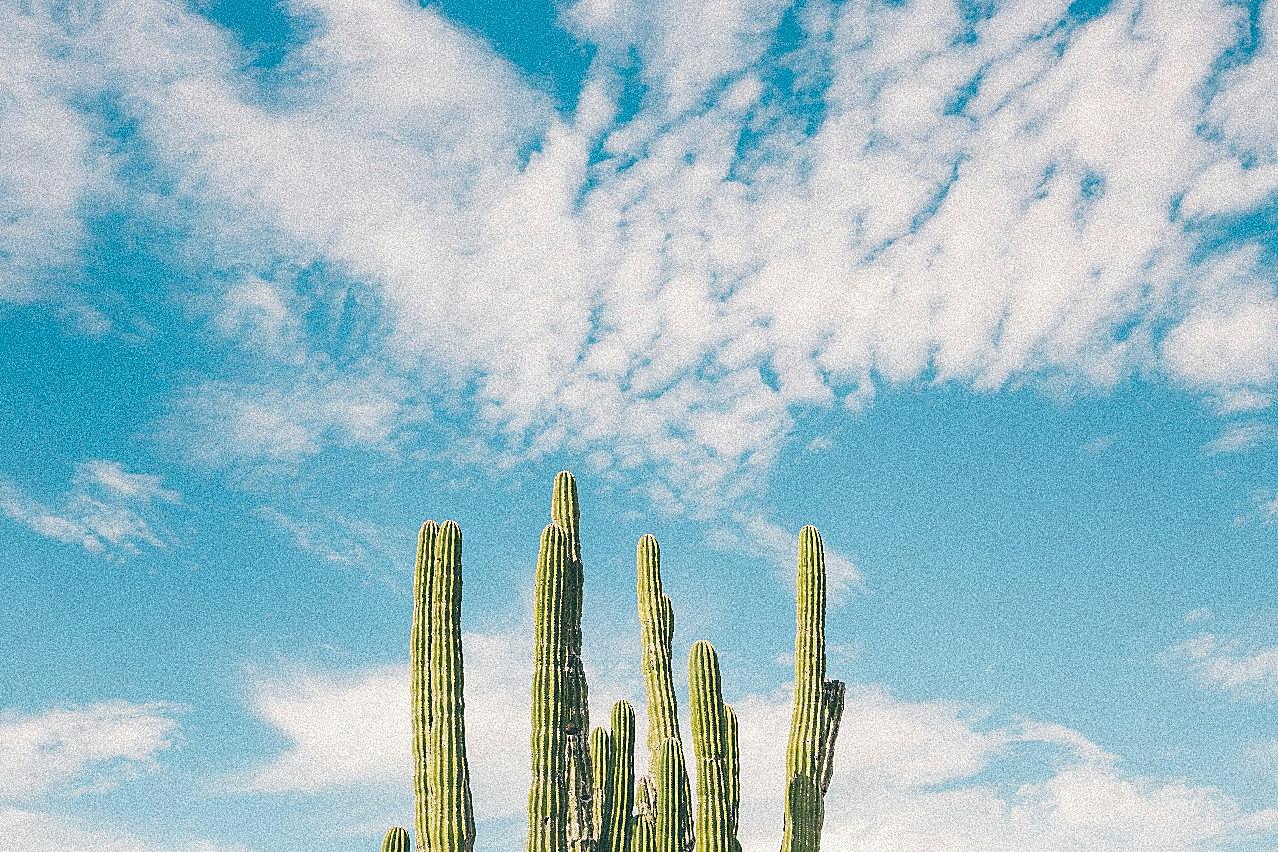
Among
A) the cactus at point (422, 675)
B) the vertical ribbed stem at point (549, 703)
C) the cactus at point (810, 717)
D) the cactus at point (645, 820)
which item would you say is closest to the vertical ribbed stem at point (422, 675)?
the cactus at point (422, 675)

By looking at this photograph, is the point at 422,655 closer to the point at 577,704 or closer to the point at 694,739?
the point at 577,704

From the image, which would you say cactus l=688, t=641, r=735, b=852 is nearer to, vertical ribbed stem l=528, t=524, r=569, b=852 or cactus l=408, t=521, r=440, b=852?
vertical ribbed stem l=528, t=524, r=569, b=852

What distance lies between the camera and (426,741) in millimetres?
9039

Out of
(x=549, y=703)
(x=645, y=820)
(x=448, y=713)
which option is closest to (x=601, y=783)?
(x=645, y=820)

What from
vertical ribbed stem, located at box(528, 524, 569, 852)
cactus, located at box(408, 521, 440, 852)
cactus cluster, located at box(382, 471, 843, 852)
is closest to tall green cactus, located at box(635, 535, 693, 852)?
cactus cluster, located at box(382, 471, 843, 852)

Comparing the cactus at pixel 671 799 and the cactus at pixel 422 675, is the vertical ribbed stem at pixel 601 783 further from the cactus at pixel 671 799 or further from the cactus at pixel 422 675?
the cactus at pixel 422 675

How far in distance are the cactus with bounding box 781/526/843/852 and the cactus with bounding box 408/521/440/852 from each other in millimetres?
2732

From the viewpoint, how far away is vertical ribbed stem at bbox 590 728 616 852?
9180 mm

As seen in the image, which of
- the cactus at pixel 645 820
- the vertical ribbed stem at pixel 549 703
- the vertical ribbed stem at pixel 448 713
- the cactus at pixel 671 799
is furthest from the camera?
the cactus at pixel 645 820

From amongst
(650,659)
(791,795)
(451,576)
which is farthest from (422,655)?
(791,795)

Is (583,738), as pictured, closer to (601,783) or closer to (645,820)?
(601,783)

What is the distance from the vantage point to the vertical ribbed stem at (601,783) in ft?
30.1

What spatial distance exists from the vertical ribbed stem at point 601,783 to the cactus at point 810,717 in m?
1.37

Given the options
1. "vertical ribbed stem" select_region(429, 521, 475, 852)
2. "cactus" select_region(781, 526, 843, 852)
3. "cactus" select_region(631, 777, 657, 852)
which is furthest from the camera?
"cactus" select_region(781, 526, 843, 852)
